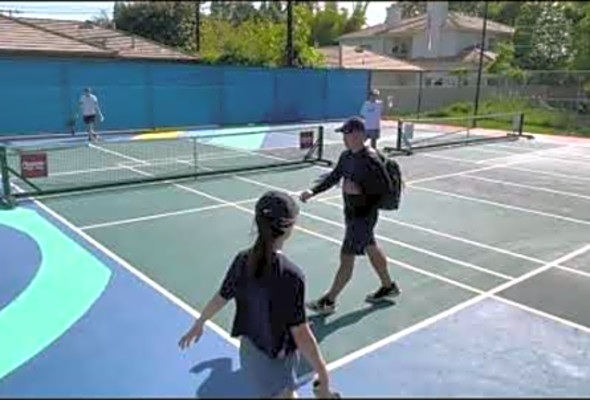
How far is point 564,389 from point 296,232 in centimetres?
527

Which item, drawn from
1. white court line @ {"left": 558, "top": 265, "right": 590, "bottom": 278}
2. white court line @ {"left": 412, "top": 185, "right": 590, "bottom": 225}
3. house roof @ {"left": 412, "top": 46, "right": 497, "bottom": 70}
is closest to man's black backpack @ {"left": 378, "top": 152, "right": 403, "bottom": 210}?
white court line @ {"left": 558, "top": 265, "right": 590, "bottom": 278}

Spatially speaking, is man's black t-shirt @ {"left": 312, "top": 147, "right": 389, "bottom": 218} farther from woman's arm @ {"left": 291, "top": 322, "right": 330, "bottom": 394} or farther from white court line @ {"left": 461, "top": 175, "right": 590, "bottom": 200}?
white court line @ {"left": 461, "top": 175, "right": 590, "bottom": 200}

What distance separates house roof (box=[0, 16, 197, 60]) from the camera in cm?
2499

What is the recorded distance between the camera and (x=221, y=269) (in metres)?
7.55

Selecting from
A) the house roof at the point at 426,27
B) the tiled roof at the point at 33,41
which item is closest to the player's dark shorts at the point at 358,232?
the tiled roof at the point at 33,41

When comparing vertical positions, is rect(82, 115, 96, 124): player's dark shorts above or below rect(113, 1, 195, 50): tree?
below

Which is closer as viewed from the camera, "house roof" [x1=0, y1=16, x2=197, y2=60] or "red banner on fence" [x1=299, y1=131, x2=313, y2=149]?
"red banner on fence" [x1=299, y1=131, x2=313, y2=149]

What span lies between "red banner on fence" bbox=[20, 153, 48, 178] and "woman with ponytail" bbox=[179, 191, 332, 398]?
9084 millimetres

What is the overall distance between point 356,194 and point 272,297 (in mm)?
2575

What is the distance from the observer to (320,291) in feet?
22.2

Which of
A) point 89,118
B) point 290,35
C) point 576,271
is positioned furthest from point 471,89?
point 576,271

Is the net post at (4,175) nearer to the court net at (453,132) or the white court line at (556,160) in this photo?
the court net at (453,132)

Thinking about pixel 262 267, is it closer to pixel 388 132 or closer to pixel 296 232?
pixel 296 232

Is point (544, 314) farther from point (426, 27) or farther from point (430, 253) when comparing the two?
point (426, 27)
